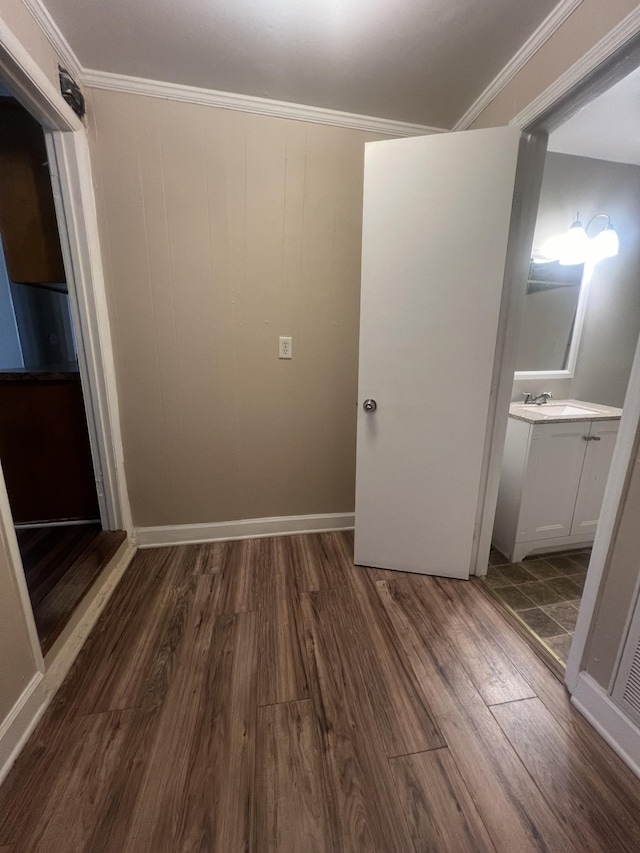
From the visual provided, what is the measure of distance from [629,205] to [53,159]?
3.33 m

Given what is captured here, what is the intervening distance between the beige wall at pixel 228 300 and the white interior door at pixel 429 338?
40cm

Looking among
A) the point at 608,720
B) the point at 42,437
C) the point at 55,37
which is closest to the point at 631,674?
the point at 608,720

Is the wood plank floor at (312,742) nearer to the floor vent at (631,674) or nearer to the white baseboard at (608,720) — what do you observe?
the white baseboard at (608,720)

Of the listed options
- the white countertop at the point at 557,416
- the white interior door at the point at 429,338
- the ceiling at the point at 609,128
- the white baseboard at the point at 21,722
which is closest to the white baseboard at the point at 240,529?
the white interior door at the point at 429,338

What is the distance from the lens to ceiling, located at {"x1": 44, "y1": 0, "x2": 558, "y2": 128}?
118cm

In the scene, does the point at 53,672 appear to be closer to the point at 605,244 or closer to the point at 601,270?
the point at 605,244

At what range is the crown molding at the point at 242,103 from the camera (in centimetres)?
151

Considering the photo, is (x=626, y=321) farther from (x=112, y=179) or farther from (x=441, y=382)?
(x=112, y=179)

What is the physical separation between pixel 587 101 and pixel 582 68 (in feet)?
0.42

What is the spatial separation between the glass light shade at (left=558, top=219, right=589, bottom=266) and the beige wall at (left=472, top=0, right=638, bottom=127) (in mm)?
933

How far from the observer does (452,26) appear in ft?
4.07

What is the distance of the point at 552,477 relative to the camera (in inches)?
74.9

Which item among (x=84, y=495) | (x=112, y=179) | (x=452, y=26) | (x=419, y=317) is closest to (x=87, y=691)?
(x=84, y=495)

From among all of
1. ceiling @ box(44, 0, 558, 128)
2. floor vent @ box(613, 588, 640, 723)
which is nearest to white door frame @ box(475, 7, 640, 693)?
floor vent @ box(613, 588, 640, 723)
